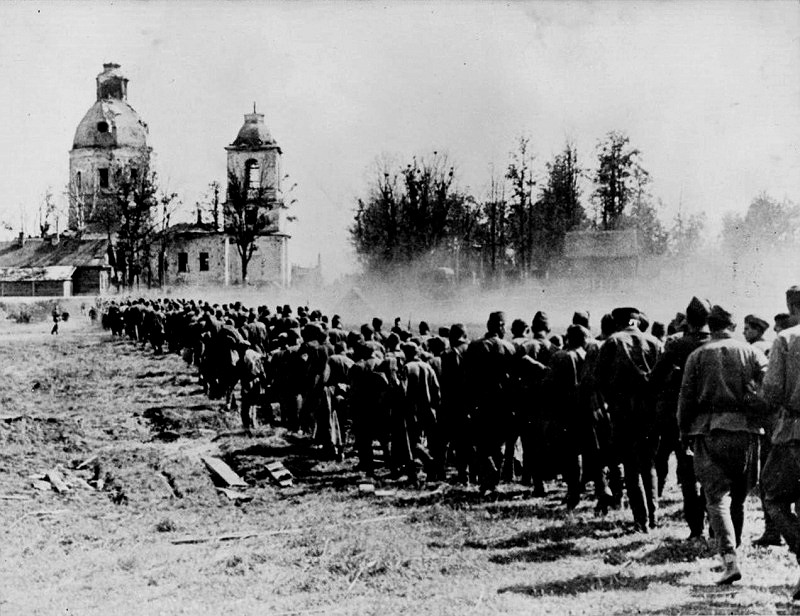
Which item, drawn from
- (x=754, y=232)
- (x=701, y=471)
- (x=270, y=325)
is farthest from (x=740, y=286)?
(x=701, y=471)

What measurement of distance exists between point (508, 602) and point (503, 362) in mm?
4218

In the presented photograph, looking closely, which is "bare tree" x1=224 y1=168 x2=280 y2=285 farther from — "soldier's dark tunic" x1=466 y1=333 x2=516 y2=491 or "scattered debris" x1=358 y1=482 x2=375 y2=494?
"soldier's dark tunic" x1=466 y1=333 x2=516 y2=491

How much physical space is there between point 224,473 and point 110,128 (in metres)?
73.9

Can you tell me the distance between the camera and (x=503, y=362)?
9.76m

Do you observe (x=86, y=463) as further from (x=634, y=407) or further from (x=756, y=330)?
(x=756, y=330)

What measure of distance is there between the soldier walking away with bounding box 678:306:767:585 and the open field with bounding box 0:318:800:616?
2.34ft

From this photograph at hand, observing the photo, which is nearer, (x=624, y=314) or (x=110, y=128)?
(x=624, y=314)

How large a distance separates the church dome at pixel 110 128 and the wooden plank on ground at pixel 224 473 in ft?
237

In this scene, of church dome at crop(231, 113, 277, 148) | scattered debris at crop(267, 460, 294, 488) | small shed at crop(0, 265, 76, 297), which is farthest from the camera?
church dome at crop(231, 113, 277, 148)

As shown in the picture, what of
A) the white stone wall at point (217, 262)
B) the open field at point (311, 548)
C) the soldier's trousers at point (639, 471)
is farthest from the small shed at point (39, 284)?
the soldier's trousers at point (639, 471)

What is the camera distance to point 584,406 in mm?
8578

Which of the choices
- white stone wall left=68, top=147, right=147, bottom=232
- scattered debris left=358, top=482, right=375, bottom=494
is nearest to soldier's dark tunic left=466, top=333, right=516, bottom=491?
scattered debris left=358, top=482, right=375, bottom=494

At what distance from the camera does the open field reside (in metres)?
5.98

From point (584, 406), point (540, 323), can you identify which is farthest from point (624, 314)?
point (540, 323)
